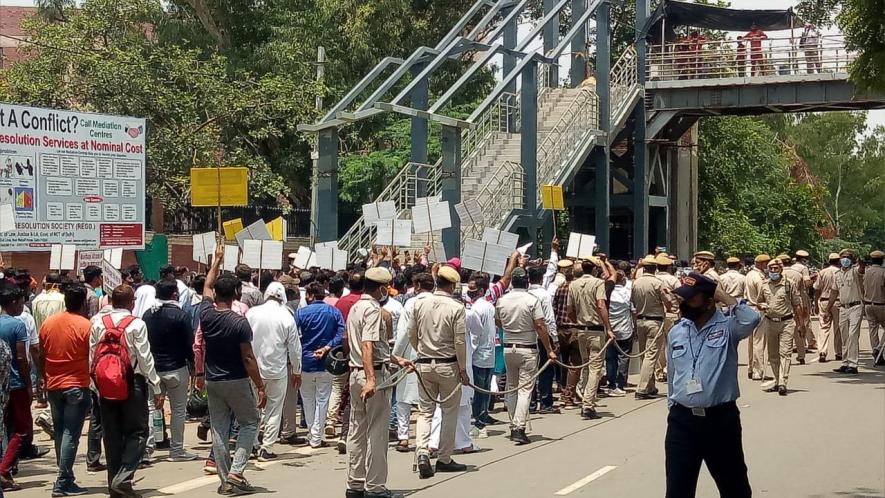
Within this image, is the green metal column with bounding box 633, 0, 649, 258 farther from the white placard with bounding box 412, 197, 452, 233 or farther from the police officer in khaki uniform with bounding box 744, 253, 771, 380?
the white placard with bounding box 412, 197, 452, 233

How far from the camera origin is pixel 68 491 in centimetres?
967

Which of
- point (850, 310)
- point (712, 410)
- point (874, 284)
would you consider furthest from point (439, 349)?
point (874, 284)

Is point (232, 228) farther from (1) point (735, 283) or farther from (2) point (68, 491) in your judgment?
(2) point (68, 491)

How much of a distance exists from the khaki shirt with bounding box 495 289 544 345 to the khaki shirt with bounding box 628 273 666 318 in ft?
13.4

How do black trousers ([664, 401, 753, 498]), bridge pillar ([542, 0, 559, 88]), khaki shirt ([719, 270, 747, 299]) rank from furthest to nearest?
bridge pillar ([542, 0, 559, 88]), khaki shirt ([719, 270, 747, 299]), black trousers ([664, 401, 753, 498])

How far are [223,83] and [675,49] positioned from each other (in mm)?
13122

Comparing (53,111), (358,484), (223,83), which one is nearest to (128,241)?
(53,111)

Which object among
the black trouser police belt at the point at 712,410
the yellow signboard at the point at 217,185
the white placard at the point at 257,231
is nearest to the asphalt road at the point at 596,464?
the black trouser police belt at the point at 712,410

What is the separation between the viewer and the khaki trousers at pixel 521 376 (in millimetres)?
11789

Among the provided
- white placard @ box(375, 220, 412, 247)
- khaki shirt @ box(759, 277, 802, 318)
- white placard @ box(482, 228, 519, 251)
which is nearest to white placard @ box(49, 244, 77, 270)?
white placard @ box(375, 220, 412, 247)

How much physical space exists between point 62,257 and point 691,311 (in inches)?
559

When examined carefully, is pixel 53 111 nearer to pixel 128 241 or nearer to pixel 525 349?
pixel 128 241

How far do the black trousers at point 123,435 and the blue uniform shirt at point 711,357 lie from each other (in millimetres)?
4501

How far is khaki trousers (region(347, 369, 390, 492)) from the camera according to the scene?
903 centimetres
